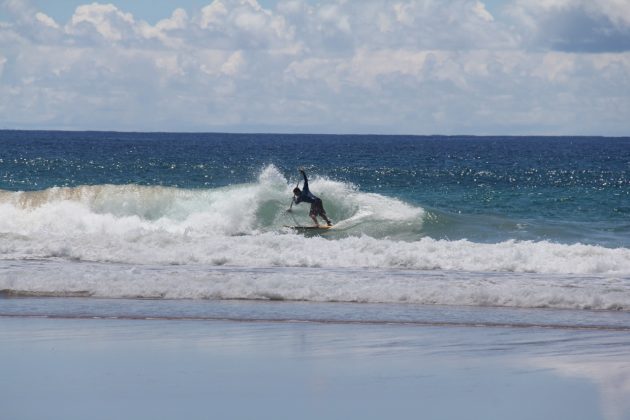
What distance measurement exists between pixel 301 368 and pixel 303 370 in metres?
0.10

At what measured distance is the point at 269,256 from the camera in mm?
19125

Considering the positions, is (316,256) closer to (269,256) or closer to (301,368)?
(269,256)

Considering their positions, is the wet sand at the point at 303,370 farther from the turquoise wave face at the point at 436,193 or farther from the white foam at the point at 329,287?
the turquoise wave face at the point at 436,193

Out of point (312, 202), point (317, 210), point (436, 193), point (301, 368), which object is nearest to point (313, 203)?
point (312, 202)

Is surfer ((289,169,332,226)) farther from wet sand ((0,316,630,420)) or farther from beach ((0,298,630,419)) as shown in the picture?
wet sand ((0,316,630,420))

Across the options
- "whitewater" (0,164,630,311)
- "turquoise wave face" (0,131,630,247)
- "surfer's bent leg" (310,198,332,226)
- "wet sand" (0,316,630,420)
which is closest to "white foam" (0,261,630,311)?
"whitewater" (0,164,630,311)

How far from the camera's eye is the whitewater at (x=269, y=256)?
15.3 metres

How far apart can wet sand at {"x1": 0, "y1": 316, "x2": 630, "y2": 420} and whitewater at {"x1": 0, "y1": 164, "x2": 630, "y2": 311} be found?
7.72 ft

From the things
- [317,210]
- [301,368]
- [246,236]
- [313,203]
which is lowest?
[301,368]

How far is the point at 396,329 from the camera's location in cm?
1257

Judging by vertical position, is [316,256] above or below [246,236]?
below

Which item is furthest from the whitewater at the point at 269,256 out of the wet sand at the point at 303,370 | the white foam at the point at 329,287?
the wet sand at the point at 303,370

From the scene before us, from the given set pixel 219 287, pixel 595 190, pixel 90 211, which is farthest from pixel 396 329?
pixel 595 190

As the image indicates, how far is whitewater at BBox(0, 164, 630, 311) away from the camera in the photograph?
15.3 m
